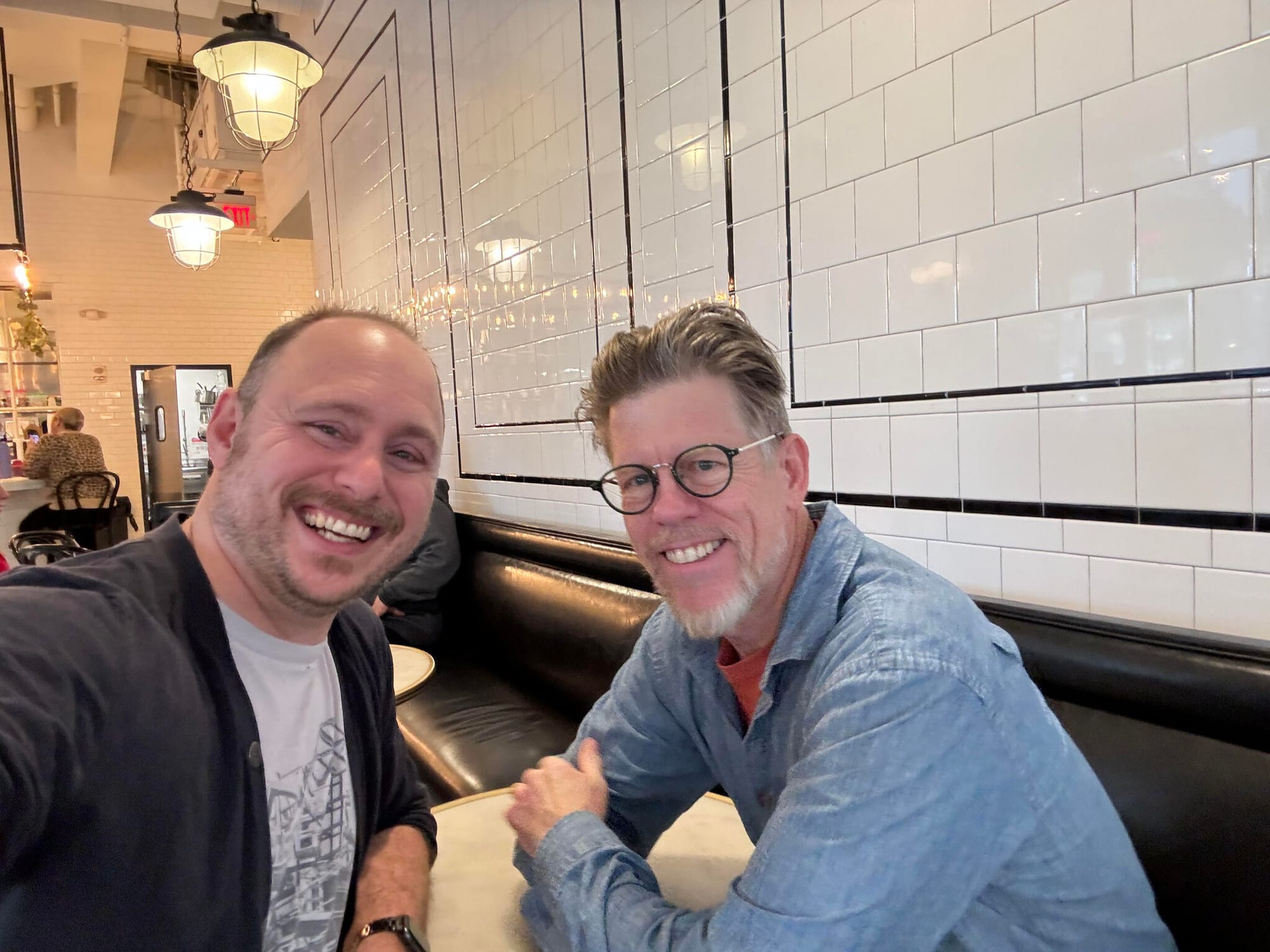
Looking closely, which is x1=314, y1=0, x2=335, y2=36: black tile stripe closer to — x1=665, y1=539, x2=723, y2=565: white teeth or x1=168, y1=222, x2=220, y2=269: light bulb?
x1=168, y1=222, x2=220, y2=269: light bulb

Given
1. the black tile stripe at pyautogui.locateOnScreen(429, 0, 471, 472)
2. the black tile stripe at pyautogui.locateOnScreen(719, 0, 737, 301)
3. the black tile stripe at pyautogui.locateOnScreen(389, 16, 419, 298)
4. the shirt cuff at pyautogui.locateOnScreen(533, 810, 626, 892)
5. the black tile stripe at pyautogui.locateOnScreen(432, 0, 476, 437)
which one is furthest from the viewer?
the black tile stripe at pyautogui.locateOnScreen(389, 16, 419, 298)

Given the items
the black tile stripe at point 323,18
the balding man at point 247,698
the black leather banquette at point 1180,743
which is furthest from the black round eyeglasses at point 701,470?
the black tile stripe at point 323,18

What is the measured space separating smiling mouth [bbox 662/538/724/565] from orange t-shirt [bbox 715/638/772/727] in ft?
0.62

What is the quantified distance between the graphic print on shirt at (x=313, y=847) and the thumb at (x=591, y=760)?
36cm

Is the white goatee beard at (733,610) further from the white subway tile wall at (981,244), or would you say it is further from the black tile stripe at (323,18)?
the black tile stripe at (323,18)

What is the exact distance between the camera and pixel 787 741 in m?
1.05

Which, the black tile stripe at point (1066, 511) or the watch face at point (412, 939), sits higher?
the black tile stripe at point (1066, 511)

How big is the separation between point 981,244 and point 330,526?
1490mm

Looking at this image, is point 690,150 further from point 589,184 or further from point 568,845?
point 568,845

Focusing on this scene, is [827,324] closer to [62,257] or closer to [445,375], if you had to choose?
[445,375]

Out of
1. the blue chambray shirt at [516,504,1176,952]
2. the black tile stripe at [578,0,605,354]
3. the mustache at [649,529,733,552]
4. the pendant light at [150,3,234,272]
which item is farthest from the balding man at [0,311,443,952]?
the pendant light at [150,3,234,272]

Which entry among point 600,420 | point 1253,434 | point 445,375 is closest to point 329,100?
point 445,375

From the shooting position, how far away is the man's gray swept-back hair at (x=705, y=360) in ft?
3.73

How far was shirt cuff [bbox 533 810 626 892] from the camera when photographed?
3.24 feet
